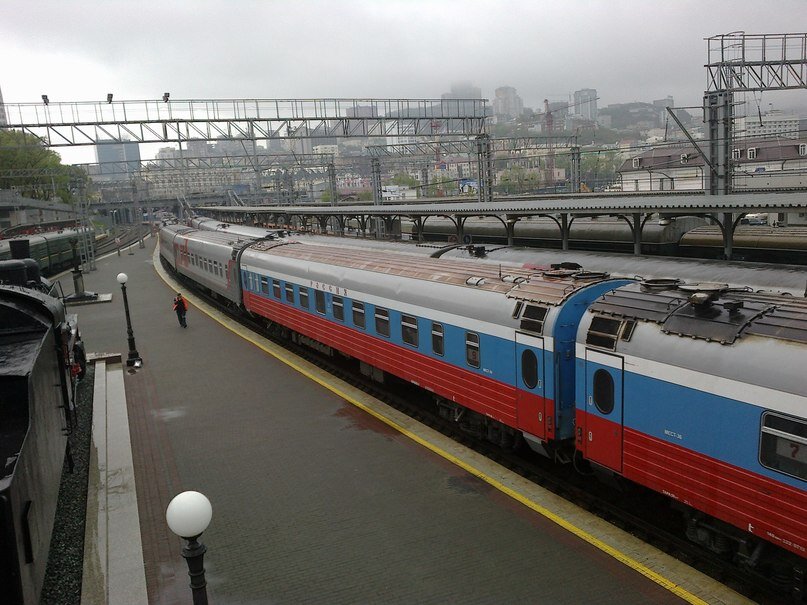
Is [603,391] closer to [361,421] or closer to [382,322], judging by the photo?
[361,421]

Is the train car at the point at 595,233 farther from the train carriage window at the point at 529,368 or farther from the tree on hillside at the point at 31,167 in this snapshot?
the tree on hillside at the point at 31,167

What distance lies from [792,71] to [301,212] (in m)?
23.3

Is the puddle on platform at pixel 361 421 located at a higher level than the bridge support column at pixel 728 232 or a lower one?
lower

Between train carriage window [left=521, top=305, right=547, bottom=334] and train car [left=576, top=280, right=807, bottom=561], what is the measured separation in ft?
2.37

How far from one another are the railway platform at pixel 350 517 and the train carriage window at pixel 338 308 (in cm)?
181

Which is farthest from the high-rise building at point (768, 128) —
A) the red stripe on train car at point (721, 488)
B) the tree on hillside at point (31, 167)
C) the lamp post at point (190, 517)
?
the tree on hillside at point (31, 167)

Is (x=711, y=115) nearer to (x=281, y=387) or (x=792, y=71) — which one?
(x=792, y=71)

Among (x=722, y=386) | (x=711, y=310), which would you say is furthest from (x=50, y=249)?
(x=722, y=386)

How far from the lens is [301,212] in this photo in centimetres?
3534

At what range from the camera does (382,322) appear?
49.1 ft

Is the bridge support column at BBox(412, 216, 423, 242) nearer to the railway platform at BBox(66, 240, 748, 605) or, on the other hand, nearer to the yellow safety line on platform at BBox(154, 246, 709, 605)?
the yellow safety line on platform at BBox(154, 246, 709, 605)

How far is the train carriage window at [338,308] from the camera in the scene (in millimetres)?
17000

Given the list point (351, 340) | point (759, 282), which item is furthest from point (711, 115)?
point (351, 340)

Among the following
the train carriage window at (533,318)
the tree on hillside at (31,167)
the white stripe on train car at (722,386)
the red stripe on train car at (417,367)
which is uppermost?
the tree on hillside at (31,167)
